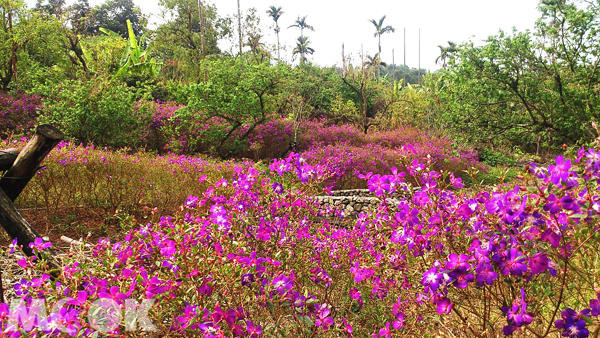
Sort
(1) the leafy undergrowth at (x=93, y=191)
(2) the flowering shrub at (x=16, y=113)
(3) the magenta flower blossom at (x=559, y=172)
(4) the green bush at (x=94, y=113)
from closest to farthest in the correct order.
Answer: (3) the magenta flower blossom at (x=559, y=172)
(1) the leafy undergrowth at (x=93, y=191)
(4) the green bush at (x=94, y=113)
(2) the flowering shrub at (x=16, y=113)

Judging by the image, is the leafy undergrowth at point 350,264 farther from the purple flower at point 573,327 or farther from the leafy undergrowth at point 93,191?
the leafy undergrowth at point 93,191

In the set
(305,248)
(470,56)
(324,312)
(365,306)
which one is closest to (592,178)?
(324,312)

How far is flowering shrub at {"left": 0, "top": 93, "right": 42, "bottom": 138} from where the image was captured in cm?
1014

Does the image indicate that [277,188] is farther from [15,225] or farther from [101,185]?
[101,185]

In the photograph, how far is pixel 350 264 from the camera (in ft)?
8.06

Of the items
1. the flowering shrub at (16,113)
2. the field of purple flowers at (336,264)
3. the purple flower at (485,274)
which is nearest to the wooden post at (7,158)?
the field of purple flowers at (336,264)

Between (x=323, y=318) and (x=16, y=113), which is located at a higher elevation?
(x=16, y=113)

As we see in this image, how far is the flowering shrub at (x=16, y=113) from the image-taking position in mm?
10141

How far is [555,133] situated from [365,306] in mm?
8522

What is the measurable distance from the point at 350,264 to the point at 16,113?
12.1m

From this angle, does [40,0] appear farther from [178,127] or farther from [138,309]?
[138,309]

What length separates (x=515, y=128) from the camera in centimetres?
888

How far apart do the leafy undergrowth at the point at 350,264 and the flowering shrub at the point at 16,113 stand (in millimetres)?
10711

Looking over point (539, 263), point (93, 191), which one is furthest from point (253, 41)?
point (539, 263)
